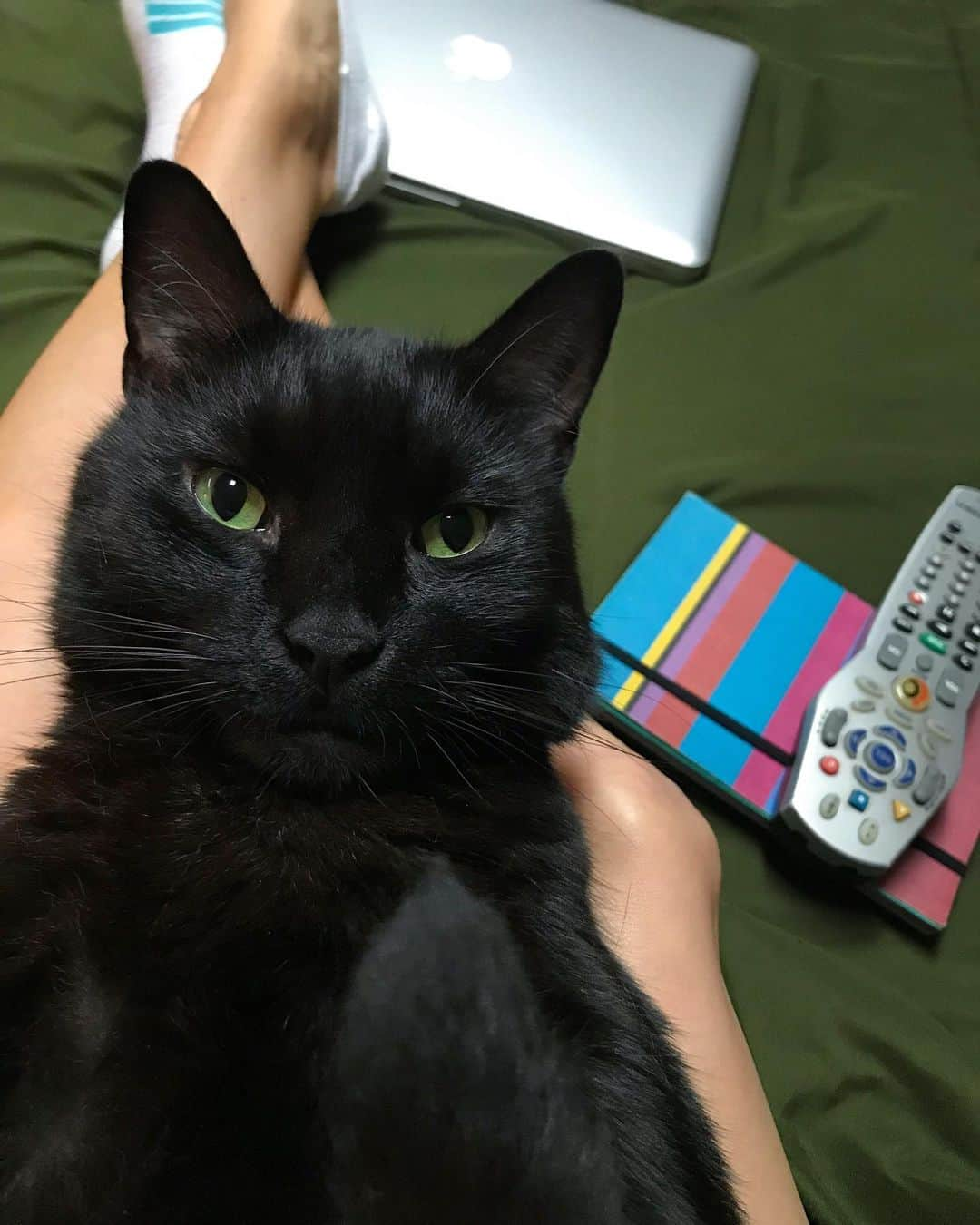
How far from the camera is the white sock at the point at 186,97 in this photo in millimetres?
1126

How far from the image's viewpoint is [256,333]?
65cm

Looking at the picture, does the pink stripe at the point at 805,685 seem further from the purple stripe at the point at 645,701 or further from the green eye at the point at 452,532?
the green eye at the point at 452,532

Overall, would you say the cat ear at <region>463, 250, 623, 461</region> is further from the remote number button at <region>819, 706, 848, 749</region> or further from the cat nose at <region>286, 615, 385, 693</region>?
the remote number button at <region>819, 706, 848, 749</region>

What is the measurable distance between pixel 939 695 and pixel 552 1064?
791mm

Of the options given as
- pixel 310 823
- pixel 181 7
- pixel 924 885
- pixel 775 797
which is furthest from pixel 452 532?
pixel 181 7

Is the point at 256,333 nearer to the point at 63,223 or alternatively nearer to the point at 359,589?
the point at 359,589

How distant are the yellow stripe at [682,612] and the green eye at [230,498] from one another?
0.55 meters

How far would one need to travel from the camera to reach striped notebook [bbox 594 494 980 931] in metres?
0.98

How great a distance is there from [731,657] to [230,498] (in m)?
0.68

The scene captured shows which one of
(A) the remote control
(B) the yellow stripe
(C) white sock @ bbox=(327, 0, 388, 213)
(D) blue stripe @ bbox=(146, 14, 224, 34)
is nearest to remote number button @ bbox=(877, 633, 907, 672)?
(A) the remote control

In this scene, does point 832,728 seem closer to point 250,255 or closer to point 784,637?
point 784,637

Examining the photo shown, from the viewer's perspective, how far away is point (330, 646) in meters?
0.49

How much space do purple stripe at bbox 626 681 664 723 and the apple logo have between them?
2.90 ft

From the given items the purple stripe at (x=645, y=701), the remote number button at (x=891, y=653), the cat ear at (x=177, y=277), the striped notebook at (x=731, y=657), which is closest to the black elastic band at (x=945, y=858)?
the striped notebook at (x=731, y=657)
